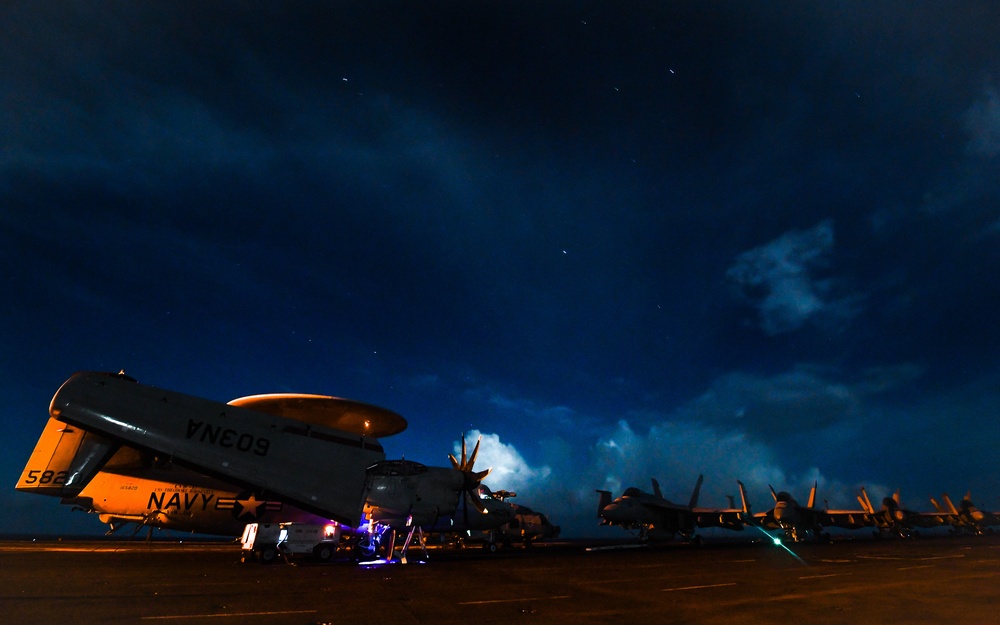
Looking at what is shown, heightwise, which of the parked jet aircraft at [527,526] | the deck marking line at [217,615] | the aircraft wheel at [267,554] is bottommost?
the deck marking line at [217,615]

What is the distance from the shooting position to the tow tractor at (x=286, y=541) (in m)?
18.7

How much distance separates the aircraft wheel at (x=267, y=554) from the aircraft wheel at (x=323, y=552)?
1563mm

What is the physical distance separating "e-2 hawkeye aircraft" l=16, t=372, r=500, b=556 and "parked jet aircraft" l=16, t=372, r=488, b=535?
0.15 feet

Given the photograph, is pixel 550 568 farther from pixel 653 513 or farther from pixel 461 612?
pixel 653 513

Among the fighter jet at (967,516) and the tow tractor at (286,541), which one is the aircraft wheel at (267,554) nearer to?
the tow tractor at (286,541)

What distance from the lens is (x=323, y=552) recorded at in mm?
19594

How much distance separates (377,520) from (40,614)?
15.7m

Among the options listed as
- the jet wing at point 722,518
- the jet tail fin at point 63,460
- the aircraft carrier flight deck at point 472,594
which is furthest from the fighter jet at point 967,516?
the jet tail fin at point 63,460

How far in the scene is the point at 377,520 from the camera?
23.0 metres

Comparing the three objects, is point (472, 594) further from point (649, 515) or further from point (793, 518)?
point (793, 518)

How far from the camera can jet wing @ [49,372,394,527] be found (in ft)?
63.5

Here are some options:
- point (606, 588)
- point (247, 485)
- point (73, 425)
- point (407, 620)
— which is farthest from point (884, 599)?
point (73, 425)

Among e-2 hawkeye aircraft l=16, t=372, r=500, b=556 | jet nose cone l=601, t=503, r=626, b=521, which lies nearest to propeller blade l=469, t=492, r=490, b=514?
e-2 hawkeye aircraft l=16, t=372, r=500, b=556

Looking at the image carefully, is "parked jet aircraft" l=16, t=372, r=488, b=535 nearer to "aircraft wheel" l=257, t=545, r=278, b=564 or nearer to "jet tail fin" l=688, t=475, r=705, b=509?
"aircraft wheel" l=257, t=545, r=278, b=564
